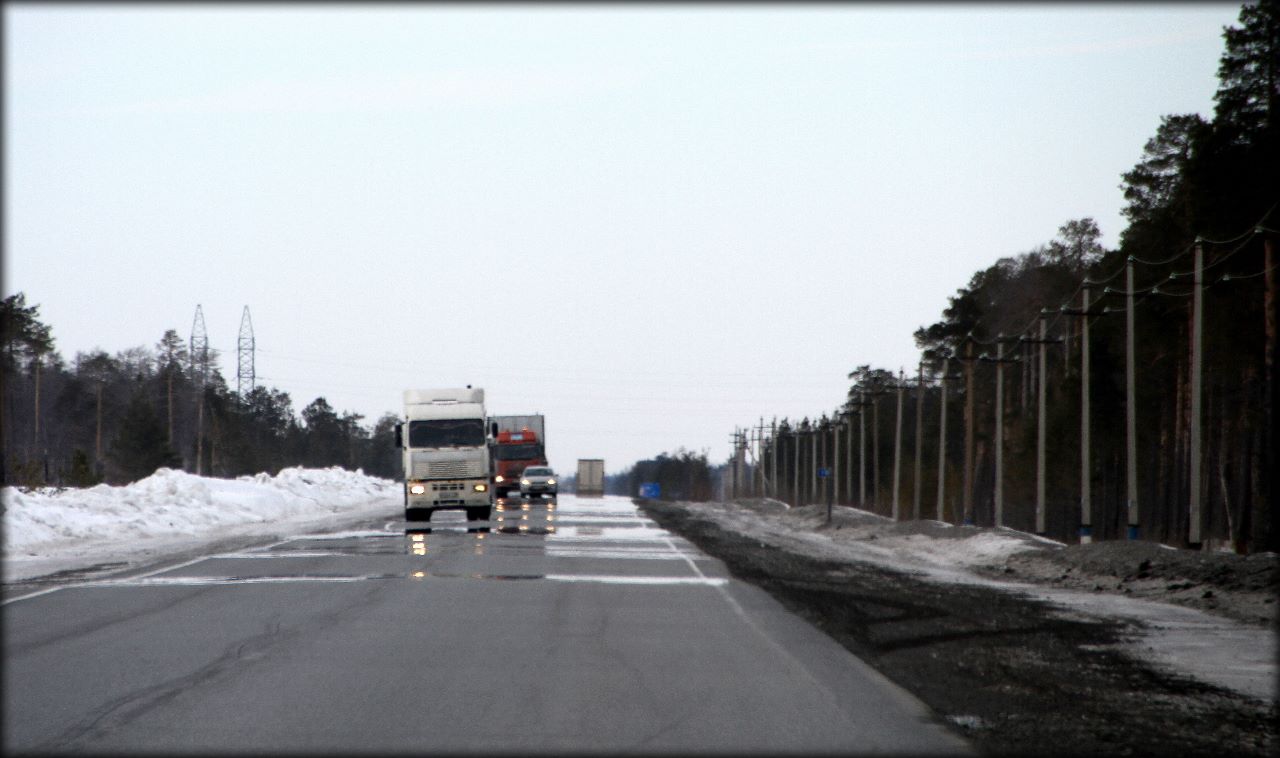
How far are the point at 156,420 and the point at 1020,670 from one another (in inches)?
3814

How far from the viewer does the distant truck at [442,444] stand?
133 ft

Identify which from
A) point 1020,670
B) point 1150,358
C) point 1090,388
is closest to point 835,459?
point 1090,388

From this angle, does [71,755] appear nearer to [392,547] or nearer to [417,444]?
[392,547]

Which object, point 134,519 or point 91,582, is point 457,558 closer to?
point 91,582

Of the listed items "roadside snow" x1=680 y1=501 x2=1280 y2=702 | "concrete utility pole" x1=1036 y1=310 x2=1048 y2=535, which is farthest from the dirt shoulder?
"concrete utility pole" x1=1036 y1=310 x2=1048 y2=535

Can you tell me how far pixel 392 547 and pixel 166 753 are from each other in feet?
72.1

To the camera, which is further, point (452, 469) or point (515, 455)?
point (515, 455)

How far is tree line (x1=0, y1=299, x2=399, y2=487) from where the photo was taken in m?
101

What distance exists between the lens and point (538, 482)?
71.7m

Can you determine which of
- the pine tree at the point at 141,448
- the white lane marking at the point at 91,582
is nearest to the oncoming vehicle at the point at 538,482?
the pine tree at the point at 141,448

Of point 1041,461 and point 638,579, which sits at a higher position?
point 1041,461

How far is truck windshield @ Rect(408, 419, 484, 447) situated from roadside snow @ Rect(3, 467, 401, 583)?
5108 mm

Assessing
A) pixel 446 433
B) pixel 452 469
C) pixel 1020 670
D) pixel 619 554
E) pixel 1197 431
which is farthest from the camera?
pixel 452 469

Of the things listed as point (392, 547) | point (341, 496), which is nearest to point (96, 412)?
point (341, 496)
